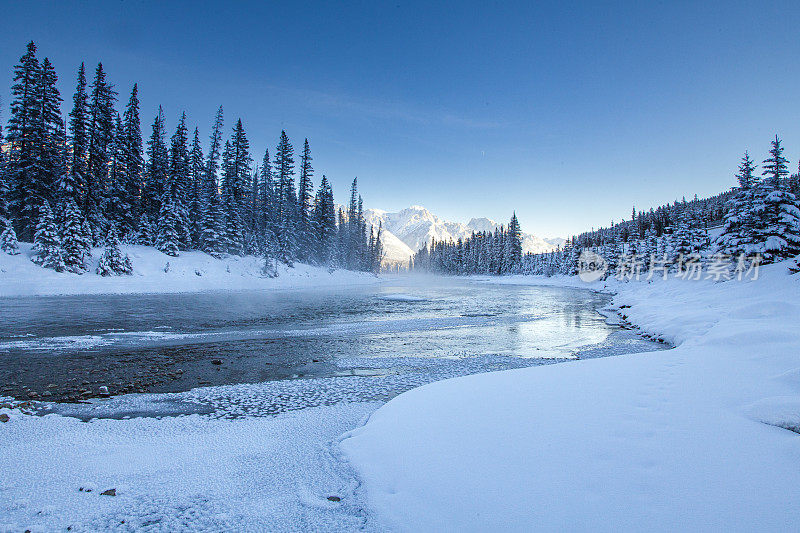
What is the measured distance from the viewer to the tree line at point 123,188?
1115 inches

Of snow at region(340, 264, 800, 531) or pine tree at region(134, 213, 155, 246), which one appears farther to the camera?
pine tree at region(134, 213, 155, 246)

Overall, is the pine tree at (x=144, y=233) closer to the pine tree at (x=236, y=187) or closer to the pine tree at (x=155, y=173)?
the pine tree at (x=155, y=173)

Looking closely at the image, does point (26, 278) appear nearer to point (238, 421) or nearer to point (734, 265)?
point (238, 421)

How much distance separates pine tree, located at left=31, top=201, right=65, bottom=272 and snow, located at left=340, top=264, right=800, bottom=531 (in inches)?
1268

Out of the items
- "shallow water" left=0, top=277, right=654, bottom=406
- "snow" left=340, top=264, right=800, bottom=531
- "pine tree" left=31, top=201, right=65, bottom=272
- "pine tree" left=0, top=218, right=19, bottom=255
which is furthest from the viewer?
"pine tree" left=31, top=201, right=65, bottom=272

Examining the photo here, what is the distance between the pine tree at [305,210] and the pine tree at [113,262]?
24661mm

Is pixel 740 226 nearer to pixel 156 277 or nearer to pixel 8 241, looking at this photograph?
pixel 156 277

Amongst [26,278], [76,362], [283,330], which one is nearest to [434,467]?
[76,362]

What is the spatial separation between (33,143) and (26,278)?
45.4 ft

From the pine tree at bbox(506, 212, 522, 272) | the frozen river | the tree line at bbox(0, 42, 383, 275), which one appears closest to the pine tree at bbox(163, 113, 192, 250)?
the tree line at bbox(0, 42, 383, 275)

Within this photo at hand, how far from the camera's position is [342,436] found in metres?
4.73

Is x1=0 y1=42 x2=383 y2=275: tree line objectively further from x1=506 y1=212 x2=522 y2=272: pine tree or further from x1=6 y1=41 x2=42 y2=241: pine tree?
x1=506 y1=212 x2=522 y2=272: pine tree

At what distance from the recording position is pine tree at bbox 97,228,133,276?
2789cm

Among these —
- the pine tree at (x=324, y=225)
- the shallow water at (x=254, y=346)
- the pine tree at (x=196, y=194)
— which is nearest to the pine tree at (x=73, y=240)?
the shallow water at (x=254, y=346)
